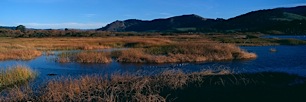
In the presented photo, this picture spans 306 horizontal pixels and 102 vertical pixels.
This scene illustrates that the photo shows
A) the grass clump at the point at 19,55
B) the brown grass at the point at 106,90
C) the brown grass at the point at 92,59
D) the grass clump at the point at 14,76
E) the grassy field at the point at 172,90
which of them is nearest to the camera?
the brown grass at the point at 106,90

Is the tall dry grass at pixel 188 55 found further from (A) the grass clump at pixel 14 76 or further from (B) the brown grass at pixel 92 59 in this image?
(A) the grass clump at pixel 14 76

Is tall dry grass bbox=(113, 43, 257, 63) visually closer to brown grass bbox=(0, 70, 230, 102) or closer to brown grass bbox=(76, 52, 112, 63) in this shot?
brown grass bbox=(76, 52, 112, 63)

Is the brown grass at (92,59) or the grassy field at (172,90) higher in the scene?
the grassy field at (172,90)

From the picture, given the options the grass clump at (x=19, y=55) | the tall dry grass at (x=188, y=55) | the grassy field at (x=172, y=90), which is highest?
the grassy field at (x=172, y=90)

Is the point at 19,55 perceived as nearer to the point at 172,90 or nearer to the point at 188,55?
the point at 188,55

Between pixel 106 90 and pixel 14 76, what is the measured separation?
26.6 ft

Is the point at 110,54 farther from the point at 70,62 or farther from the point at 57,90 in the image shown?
the point at 57,90

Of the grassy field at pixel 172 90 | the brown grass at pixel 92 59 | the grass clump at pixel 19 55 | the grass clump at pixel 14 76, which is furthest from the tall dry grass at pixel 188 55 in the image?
the grassy field at pixel 172 90

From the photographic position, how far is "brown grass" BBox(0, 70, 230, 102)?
15620 millimetres

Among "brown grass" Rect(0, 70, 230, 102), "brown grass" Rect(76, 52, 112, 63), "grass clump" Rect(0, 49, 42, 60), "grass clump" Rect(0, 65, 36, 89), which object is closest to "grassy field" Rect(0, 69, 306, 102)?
"brown grass" Rect(0, 70, 230, 102)

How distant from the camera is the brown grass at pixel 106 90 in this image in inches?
615

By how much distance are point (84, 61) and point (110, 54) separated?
538cm

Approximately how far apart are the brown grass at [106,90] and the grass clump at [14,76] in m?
4.23

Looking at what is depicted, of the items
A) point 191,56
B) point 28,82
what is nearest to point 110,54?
point 191,56
